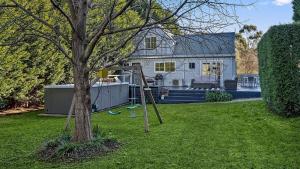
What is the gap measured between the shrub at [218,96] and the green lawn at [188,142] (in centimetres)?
637

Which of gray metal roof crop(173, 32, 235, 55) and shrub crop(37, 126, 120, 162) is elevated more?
gray metal roof crop(173, 32, 235, 55)

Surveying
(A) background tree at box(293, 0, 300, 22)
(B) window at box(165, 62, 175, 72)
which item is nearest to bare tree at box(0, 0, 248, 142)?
(A) background tree at box(293, 0, 300, 22)

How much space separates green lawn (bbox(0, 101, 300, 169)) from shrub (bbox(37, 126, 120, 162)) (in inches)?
10.4

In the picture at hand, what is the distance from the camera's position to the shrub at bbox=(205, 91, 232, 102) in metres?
18.3

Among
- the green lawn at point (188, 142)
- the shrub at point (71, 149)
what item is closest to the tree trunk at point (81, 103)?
the shrub at point (71, 149)

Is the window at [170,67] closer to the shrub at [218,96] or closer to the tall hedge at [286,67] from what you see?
the shrub at [218,96]

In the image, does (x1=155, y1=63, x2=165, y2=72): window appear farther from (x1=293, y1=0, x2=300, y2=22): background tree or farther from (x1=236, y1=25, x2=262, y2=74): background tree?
(x1=293, y1=0, x2=300, y2=22): background tree

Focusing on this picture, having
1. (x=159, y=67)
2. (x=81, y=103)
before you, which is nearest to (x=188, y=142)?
(x=81, y=103)

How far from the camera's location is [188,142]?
7523 millimetres

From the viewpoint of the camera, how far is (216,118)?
11203 mm

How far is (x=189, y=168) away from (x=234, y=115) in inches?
256

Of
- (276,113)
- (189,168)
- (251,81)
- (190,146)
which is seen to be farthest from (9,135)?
(251,81)

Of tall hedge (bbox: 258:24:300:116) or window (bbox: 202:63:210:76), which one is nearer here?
tall hedge (bbox: 258:24:300:116)

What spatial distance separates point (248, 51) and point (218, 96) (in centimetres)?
1817
